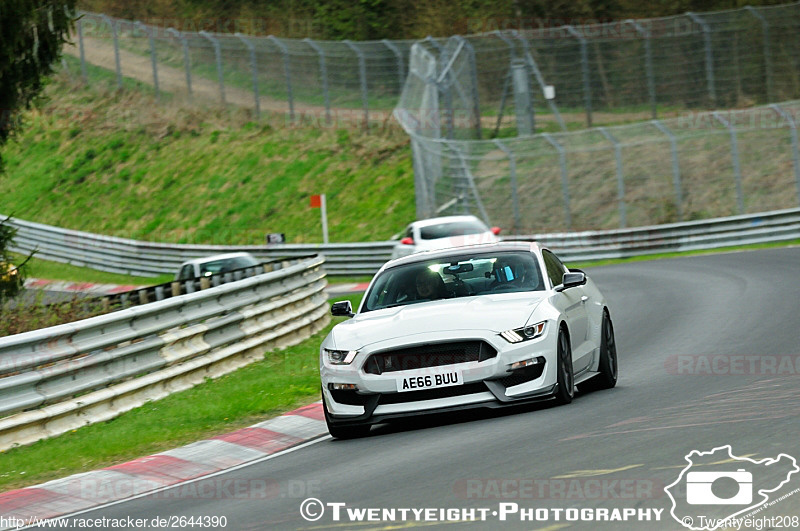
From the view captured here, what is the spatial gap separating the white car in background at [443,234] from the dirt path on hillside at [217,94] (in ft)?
54.9

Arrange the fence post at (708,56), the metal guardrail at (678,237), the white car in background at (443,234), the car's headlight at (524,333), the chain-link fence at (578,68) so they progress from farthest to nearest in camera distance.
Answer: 1. the chain-link fence at (578,68)
2. the fence post at (708,56)
3. the metal guardrail at (678,237)
4. the white car in background at (443,234)
5. the car's headlight at (524,333)

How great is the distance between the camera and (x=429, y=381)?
364 inches

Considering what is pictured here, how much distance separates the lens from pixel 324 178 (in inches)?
1809

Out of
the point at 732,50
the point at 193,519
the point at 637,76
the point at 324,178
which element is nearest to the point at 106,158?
the point at 324,178

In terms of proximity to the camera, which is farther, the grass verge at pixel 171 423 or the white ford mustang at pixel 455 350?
the grass verge at pixel 171 423

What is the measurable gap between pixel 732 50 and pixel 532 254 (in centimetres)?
3352

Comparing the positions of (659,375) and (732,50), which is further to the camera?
(732,50)

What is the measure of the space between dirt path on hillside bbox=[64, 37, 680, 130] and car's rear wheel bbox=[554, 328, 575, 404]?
3372 cm

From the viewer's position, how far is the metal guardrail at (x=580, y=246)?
102ft

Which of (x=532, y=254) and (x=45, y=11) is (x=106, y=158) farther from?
(x=532, y=254)

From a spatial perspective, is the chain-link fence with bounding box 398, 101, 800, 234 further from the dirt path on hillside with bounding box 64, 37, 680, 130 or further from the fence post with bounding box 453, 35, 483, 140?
the dirt path on hillside with bounding box 64, 37, 680, 130

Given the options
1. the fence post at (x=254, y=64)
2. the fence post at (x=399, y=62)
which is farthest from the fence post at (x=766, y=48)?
the fence post at (x=254, y=64)

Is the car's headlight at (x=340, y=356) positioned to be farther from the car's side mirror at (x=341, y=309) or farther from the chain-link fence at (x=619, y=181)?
the chain-link fence at (x=619, y=181)
